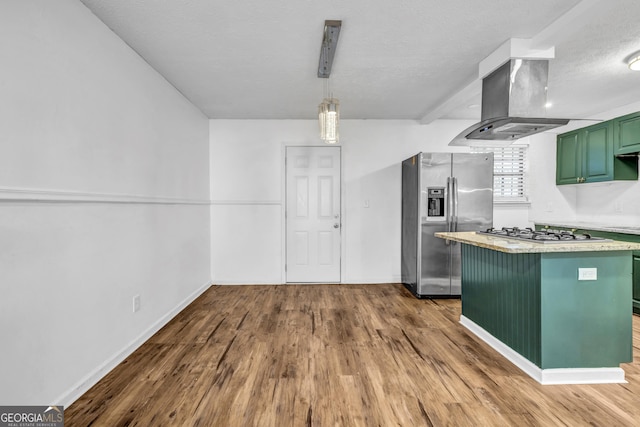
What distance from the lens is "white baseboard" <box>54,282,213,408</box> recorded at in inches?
71.6

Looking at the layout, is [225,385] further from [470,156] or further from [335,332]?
[470,156]

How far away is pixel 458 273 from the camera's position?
389 centimetres

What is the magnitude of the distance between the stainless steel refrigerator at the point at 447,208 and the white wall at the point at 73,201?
9.82 ft

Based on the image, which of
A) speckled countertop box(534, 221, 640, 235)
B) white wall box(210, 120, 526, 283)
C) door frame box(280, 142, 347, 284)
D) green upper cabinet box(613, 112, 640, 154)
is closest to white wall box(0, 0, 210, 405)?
white wall box(210, 120, 526, 283)

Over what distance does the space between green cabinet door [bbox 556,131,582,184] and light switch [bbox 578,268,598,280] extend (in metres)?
2.96

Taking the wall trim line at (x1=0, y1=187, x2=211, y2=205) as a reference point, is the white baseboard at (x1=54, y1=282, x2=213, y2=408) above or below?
below

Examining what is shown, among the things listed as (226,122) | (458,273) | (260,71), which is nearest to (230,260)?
(226,122)

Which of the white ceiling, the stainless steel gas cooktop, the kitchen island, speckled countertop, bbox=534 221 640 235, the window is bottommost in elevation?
the kitchen island

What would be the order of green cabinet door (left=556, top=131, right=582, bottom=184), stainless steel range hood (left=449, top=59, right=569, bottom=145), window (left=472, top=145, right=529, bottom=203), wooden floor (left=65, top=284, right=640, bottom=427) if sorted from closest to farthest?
wooden floor (left=65, top=284, right=640, bottom=427) < stainless steel range hood (left=449, top=59, right=569, bottom=145) < green cabinet door (left=556, top=131, right=582, bottom=184) < window (left=472, top=145, right=529, bottom=203)

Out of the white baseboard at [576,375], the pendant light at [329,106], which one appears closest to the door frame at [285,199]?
the pendant light at [329,106]

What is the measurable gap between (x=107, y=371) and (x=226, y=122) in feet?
11.3

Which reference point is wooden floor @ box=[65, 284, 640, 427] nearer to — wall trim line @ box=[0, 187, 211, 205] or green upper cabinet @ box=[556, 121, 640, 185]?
wall trim line @ box=[0, 187, 211, 205]

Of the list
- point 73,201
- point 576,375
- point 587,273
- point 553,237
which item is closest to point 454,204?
point 553,237

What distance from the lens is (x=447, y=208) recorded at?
3857 mm
